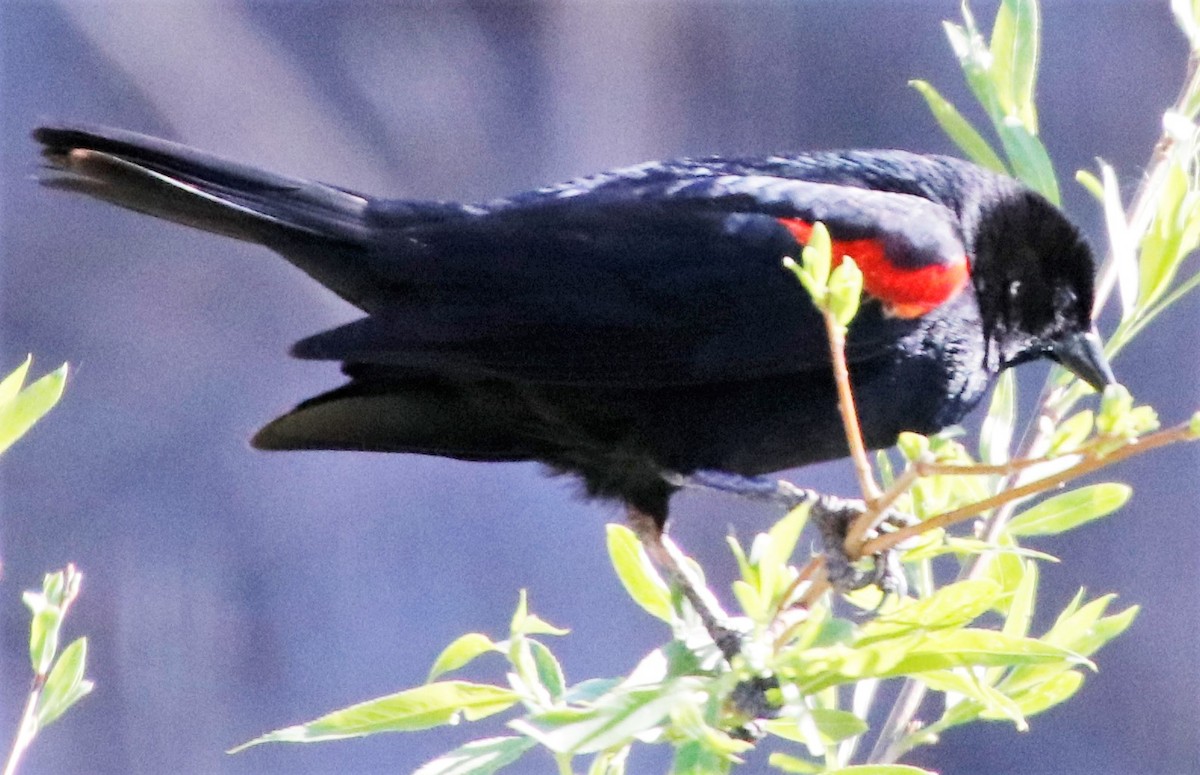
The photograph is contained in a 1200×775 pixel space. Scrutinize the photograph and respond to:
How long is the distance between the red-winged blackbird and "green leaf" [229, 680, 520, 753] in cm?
50

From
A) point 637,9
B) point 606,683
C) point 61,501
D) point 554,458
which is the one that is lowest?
point 606,683

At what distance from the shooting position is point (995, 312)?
69.3 inches

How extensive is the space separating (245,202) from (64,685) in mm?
613

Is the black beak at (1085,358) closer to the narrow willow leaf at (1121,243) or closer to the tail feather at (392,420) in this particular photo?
the narrow willow leaf at (1121,243)

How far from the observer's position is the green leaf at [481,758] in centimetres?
94

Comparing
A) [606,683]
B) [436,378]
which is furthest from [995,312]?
[606,683]

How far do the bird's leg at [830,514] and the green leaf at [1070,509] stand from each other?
13 centimetres

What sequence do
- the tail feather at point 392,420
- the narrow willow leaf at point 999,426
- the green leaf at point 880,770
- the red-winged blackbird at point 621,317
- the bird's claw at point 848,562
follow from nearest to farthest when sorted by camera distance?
the green leaf at point 880,770, the bird's claw at point 848,562, the narrow willow leaf at point 999,426, the red-winged blackbird at point 621,317, the tail feather at point 392,420

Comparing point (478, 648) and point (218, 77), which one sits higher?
point (218, 77)

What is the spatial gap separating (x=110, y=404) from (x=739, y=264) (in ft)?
7.07

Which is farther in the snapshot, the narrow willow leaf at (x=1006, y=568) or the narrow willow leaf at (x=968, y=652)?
the narrow willow leaf at (x=1006, y=568)

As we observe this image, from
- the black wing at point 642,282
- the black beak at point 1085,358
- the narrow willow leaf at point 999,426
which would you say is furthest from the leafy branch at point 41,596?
the black beak at point 1085,358

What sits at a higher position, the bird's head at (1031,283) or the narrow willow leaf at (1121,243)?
the bird's head at (1031,283)

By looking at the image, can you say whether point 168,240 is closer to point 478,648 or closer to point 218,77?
point 218,77
